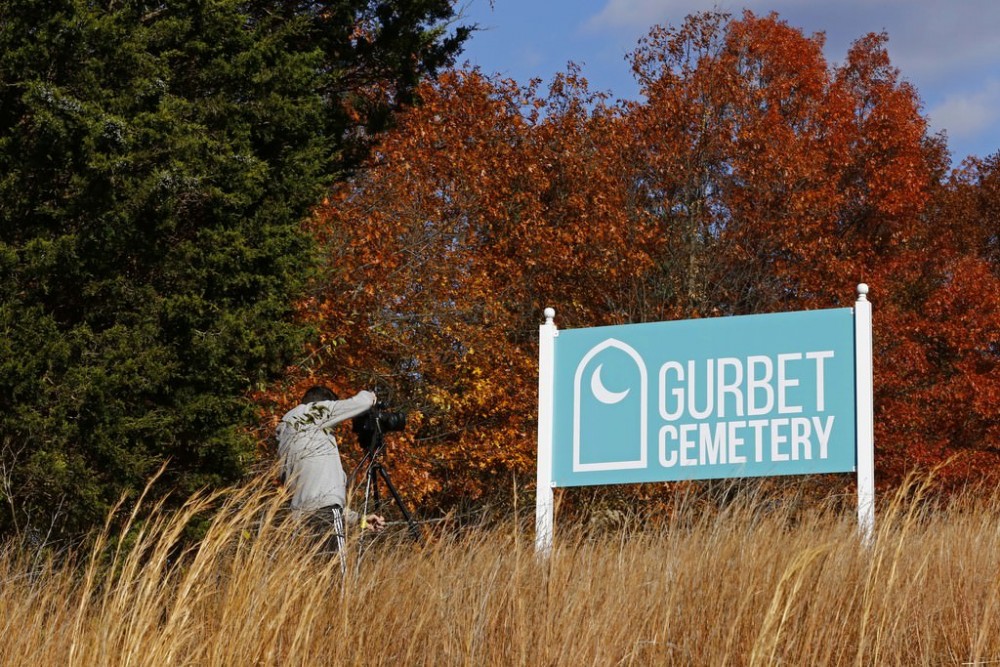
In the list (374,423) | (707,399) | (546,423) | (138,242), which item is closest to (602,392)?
(546,423)

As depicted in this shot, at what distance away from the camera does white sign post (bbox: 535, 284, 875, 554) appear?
23.1ft

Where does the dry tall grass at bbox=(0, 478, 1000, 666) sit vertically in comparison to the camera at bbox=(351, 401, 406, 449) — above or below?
below

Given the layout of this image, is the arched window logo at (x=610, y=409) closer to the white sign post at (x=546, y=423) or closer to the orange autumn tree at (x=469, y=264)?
the white sign post at (x=546, y=423)

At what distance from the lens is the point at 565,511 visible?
52.9 ft

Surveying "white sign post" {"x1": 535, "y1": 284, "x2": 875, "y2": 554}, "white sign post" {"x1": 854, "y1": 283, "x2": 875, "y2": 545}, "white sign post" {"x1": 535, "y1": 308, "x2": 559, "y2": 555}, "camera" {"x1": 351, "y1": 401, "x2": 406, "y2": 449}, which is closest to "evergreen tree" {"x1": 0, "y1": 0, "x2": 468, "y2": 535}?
"camera" {"x1": 351, "y1": 401, "x2": 406, "y2": 449}

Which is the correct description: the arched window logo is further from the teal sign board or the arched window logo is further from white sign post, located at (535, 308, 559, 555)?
white sign post, located at (535, 308, 559, 555)

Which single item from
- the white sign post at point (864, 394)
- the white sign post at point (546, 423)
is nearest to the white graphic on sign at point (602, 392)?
the white sign post at point (546, 423)

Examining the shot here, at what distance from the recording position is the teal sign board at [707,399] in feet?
23.2

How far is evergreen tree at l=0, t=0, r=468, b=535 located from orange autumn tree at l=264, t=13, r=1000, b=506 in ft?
15.2

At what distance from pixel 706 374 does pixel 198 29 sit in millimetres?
3576

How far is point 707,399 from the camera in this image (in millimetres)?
7387

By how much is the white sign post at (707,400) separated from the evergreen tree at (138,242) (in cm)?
172

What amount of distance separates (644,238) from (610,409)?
Result: 11771 mm

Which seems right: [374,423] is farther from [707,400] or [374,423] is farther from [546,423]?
[707,400]
